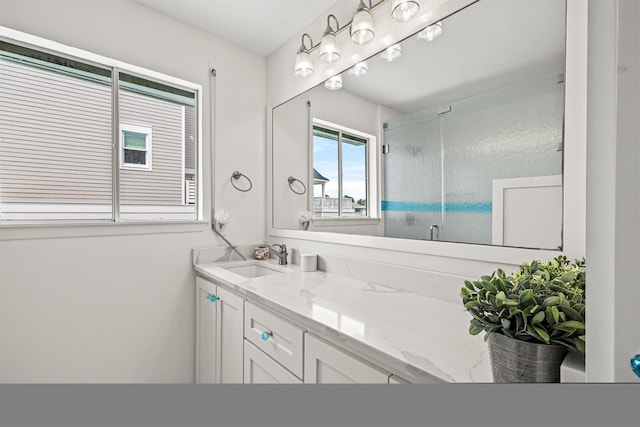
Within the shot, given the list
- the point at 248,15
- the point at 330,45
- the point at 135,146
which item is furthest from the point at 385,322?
the point at 248,15

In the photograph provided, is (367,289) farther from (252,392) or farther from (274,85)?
(274,85)

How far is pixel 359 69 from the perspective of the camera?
5.09 feet

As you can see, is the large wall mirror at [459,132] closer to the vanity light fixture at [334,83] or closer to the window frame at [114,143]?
the vanity light fixture at [334,83]

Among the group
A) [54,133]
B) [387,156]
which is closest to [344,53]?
[387,156]

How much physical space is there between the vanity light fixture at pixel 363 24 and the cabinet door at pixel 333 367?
129 cm

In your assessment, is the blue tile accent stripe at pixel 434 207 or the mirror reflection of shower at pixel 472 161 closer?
the mirror reflection of shower at pixel 472 161

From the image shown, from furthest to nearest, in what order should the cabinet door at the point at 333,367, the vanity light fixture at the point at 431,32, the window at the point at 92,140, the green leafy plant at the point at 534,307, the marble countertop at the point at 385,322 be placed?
1. the window at the point at 92,140
2. the vanity light fixture at the point at 431,32
3. the cabinet door at the point at 333,367
4. the marble countertop at the point at 385,322
5. the green leafy plant at the point at 534,307

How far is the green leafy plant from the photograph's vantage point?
535 mm

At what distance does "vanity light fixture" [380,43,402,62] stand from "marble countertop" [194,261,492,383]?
3.43 feet

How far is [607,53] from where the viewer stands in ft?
1.05

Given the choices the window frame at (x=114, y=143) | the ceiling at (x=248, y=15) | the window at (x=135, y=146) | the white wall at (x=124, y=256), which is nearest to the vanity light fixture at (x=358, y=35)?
the ceiling at (x=248, y=15)

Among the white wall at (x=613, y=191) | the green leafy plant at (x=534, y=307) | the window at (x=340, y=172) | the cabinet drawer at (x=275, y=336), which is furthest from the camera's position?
the window at (x=340, y=172)

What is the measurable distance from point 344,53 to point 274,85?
705 millimetres

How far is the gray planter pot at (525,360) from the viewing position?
21.4 inches
